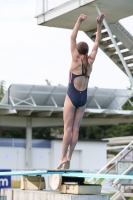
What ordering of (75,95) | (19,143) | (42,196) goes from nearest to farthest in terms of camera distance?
(42,196)
(75,95)
(19,143)

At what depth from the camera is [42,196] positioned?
9359 mm

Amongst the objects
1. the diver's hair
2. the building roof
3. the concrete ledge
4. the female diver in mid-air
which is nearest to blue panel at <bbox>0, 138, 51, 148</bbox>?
the building roof

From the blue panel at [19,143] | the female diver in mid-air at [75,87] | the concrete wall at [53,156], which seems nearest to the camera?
the female diver in mid-air at [75,87]

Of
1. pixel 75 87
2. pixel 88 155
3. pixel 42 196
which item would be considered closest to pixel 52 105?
pixel 88 155

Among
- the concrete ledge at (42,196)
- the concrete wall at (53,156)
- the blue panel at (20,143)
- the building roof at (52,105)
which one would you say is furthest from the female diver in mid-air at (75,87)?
the blue panel at (20,143)

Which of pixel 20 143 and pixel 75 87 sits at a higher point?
pixel 20 143

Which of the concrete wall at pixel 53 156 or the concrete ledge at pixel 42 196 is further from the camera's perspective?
the concrete wall at pixel 53 156

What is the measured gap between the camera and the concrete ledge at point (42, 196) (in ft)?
29.0

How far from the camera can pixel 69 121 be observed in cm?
1002

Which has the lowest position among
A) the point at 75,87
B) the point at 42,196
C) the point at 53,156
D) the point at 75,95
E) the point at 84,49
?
the point at 42,196

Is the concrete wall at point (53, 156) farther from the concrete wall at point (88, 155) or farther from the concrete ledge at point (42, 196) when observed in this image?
the concrete ledge at point (42, 196)

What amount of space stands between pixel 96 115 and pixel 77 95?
120 ft

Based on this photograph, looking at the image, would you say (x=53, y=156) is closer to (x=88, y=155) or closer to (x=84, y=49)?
(x=88, y=155)

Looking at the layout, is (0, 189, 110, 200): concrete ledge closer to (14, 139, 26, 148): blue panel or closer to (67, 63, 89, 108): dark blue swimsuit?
(67, 63, 89, 108): dark blue swimsuit
